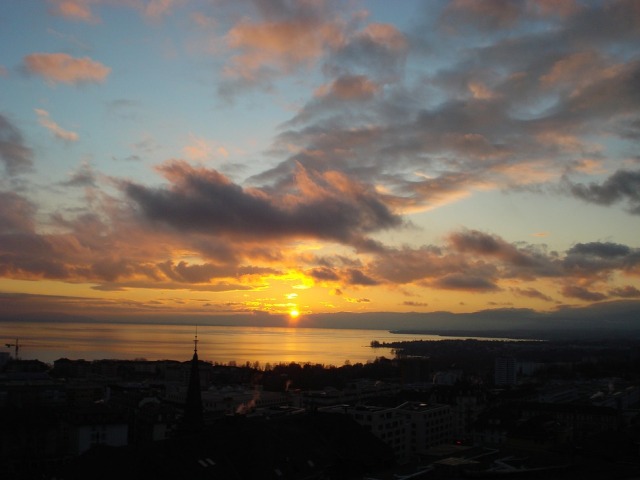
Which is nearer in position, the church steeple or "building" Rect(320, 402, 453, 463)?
the church steeple

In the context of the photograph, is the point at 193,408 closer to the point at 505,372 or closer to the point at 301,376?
the point at 301,376

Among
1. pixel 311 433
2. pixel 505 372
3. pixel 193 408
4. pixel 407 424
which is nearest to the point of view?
pixel 193 408

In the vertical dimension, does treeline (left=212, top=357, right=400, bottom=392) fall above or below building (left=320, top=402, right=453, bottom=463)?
→ below

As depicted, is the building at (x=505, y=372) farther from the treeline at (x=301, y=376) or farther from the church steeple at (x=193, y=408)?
the church steeple at (x=193, y=408)

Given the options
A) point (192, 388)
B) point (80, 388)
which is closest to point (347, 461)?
point (192, 388)

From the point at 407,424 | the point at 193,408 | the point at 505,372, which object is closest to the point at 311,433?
the point at 193,408

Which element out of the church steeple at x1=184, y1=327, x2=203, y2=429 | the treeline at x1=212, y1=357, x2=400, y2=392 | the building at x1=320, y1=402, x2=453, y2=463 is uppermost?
the church steeple at x1=184, y1=327, x2=203, y2=429

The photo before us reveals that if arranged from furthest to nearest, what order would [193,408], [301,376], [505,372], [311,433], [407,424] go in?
[505,372] < [301,376] < [407,424] < [311,433] < [193,408]

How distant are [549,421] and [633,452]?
509 inches

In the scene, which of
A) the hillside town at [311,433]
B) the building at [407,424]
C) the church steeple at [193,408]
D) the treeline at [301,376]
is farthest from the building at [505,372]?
the church steeple at [193,408]

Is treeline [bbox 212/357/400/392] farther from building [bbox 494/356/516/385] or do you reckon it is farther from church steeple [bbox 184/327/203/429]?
church steeple [bbox 184/327/203/429]

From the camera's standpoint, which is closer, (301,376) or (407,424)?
(407,424)

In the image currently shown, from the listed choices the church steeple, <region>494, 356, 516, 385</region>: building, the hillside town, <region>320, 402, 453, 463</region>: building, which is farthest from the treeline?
the church steeple

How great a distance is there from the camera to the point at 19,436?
111 ft
